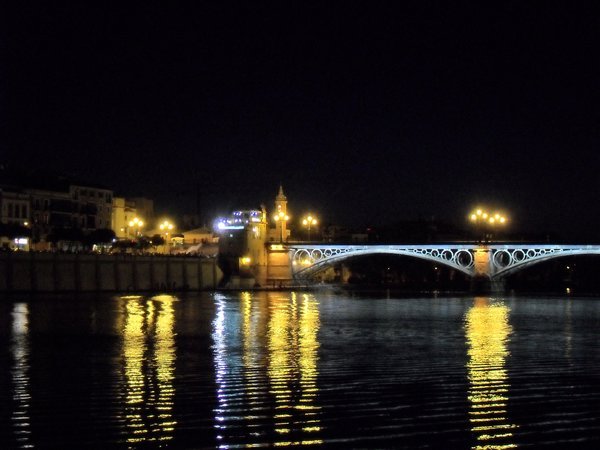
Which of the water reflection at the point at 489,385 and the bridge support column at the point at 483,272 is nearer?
the water reflection at the point at 489,385

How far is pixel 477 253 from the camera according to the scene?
11788 cm

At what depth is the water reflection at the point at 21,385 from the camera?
1947cm

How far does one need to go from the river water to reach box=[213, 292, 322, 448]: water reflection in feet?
0.17

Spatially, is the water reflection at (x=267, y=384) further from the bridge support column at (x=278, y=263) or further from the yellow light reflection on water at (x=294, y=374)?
the bridge support column at (x=278, y=263)

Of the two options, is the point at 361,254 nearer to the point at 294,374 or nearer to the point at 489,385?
the point at 294,374

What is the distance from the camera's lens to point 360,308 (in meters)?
74.5

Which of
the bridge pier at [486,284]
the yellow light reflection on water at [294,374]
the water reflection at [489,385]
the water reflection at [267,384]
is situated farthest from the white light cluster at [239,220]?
the water reflection at [489,385]

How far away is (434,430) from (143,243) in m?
117

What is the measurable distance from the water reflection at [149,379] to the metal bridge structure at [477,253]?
68.0 metres

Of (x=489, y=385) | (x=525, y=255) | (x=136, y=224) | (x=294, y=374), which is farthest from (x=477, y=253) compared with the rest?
(x=489, y=385)

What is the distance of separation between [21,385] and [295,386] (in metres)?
7.09

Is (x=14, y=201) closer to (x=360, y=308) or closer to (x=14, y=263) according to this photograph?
(x=14, y=263)

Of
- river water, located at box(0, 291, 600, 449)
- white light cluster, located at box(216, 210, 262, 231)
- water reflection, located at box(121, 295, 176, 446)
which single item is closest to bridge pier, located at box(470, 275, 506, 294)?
white light cluster, located at box(216, 210, 262, 231)

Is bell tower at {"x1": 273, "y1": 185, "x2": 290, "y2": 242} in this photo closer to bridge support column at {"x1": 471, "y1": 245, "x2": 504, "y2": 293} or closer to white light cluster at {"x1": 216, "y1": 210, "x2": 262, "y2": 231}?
white light cluster at {"x1": 216, "y1": 210, "x2": 262, "y2": 231}
